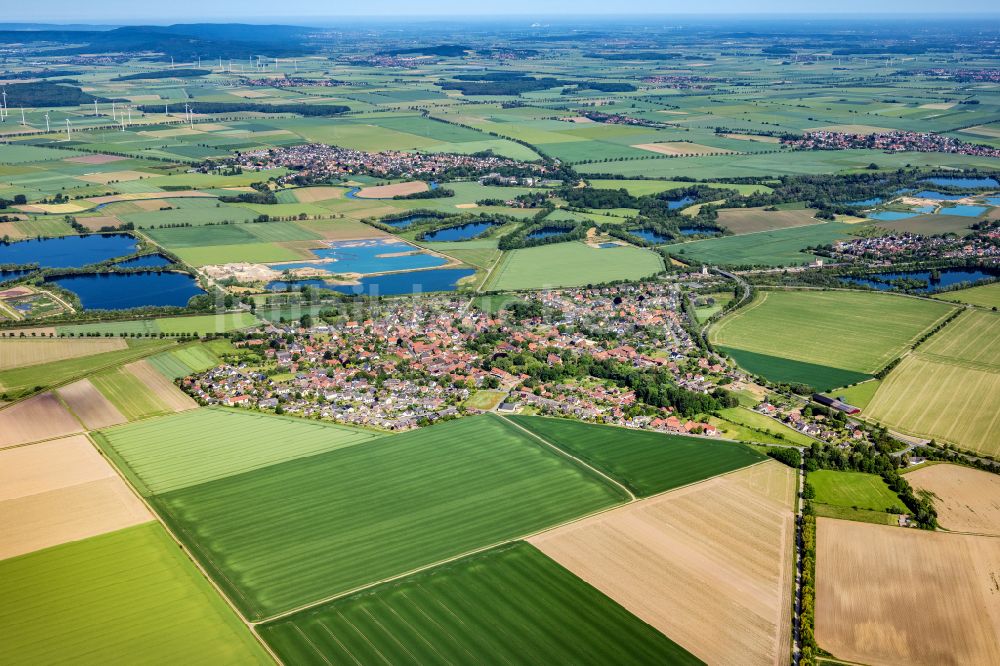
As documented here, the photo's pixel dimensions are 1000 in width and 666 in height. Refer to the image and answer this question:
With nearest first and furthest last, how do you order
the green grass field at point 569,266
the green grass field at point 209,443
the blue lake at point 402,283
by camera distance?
the green grass field at point 209,443, the blue lake at point 402,283, the green grass field at point 569,266

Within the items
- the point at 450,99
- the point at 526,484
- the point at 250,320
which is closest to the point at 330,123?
the point at 450,99

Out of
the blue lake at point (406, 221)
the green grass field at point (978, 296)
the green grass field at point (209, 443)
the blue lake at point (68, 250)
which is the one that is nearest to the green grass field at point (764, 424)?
A: the green grass field at point (209, 443)

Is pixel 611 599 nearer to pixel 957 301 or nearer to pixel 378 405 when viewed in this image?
pixel 378 405

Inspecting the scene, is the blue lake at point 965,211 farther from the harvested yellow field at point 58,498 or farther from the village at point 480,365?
the harvested yellow field at point 58,498

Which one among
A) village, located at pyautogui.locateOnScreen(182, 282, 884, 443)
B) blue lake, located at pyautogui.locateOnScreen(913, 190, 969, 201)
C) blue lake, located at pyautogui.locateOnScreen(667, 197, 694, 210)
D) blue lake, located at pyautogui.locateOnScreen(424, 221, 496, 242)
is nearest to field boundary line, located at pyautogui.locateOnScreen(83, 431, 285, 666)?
village, located at pyautogui.locateOnScreen(182, 282, 884, 443)

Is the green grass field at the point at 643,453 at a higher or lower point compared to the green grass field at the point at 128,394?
higher

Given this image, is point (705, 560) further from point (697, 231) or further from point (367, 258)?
point (697, 231)
